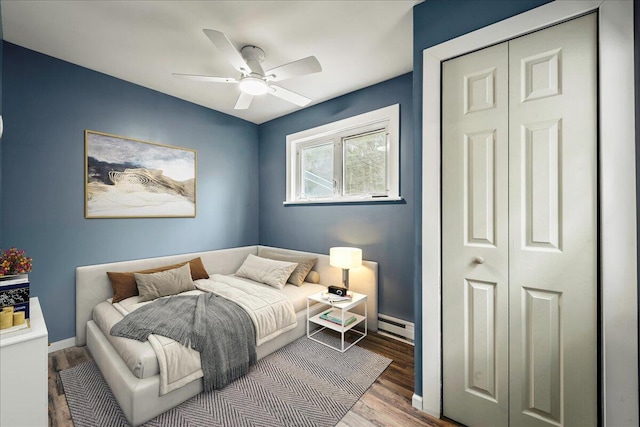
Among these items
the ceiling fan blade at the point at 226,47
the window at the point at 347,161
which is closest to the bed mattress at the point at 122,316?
the window at the point at 347,161

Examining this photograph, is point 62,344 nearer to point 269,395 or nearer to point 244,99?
point 269,395

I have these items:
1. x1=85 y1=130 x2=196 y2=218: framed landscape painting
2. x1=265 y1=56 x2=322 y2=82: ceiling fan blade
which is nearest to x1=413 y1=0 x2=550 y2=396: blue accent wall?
x1=265 y1=56 x2=322 y2=82: ceiling fan blade

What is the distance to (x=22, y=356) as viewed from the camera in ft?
4.20

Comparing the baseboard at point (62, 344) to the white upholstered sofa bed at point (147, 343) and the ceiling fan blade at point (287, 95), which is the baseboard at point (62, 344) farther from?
the ceiling fan blade at point (287, 95)

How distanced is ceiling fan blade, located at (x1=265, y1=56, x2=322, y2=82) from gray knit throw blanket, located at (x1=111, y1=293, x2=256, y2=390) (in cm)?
195

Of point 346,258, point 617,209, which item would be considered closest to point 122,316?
point 346,258

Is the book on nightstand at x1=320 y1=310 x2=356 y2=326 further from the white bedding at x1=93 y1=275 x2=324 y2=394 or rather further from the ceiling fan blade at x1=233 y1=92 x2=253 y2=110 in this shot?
the ceiling fan blade at x1=233 y1=92 x2=253 y2=110

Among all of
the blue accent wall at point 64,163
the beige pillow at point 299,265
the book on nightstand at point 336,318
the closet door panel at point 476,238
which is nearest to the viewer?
the closet door panel at point 476,238

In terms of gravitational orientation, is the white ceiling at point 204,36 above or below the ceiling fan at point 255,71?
above

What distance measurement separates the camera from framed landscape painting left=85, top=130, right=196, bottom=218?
2.68 m

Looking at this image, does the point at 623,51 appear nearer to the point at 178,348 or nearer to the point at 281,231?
the point at 178,348

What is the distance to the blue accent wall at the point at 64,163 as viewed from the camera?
227 cm

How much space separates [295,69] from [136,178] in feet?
7.18

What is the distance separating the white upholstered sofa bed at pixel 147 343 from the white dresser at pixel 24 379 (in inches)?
16.4
